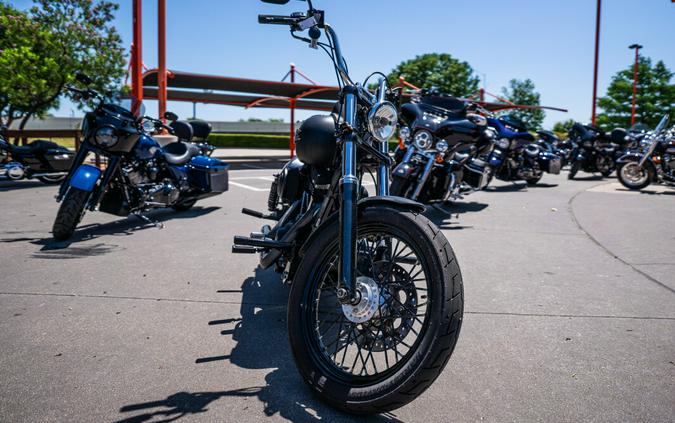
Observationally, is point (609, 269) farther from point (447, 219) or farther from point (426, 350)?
point (426, 350)

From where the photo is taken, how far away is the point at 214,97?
25.0 meters

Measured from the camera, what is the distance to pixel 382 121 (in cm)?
251

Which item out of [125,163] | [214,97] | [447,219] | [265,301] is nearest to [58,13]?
[214,97]

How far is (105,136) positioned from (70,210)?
920mm

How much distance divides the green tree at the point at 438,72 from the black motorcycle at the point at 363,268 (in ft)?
171

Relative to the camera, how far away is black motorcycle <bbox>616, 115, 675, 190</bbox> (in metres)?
10.9

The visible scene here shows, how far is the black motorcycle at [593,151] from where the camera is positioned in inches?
560

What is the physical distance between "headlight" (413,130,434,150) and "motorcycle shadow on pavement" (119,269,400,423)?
139 inches

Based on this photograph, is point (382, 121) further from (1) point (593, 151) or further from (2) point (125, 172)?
(1) point (593, 151)

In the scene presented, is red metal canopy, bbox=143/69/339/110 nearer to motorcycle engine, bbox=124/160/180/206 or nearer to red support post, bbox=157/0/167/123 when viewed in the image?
red support post, bbox=157/0/167/123

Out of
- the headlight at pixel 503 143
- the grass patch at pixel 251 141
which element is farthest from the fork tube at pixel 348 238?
the grass patch at pixel 251 141

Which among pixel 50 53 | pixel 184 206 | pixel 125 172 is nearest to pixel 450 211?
pixel 184 206

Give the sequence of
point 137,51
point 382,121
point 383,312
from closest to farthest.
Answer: point 383,312
point 382,121
point 137,51

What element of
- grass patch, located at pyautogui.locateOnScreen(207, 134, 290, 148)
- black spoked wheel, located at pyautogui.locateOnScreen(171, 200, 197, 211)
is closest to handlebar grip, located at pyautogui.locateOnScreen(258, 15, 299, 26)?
black spoked wheel, located at pyautogui.locateOnScreen(171, 200, 197, 211)
